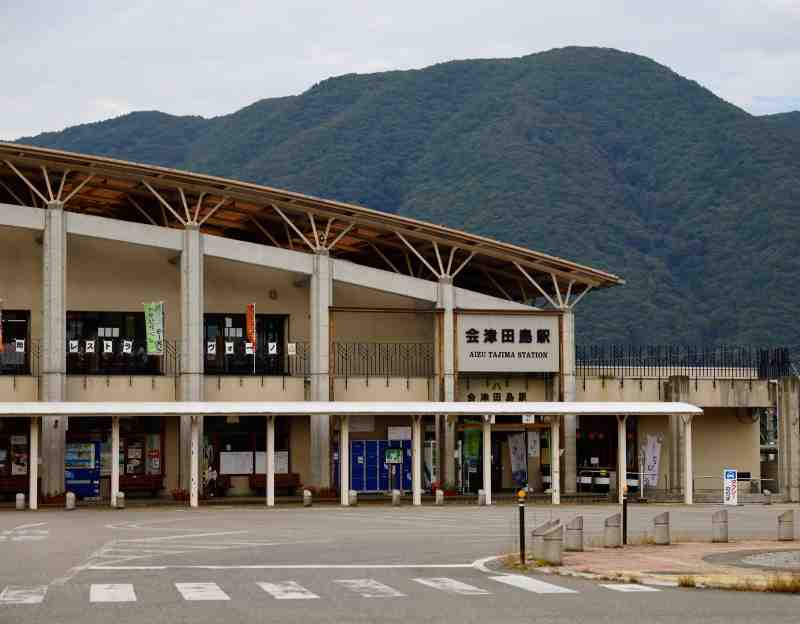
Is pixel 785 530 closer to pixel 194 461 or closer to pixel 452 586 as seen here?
pixel 452 586

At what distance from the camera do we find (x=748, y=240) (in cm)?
14538

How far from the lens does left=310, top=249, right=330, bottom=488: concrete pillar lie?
46594 millimetres

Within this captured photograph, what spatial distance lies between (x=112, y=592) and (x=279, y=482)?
1207 inches

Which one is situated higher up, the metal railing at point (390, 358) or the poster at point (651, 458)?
the metal railing at point (390, 358)

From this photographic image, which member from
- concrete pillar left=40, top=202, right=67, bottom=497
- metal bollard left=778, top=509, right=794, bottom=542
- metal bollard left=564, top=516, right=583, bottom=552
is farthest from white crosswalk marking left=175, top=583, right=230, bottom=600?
concrete pillar left=40, top=202, right=67, bottom=497

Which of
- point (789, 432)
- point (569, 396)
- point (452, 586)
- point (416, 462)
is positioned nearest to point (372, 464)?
point (416, 462)

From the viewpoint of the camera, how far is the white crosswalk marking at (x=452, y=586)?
17.7 metres

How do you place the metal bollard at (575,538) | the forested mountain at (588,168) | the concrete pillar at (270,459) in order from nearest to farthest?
the metal bollard at (575,538) → the concrete pillar at (270,459) → the forested mountain at (588,168)

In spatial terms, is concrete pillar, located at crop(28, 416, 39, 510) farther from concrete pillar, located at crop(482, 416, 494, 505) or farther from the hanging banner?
concrete pillar, located at crop(482, 416, 494, 505)

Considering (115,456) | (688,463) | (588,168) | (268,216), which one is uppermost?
(588,168)

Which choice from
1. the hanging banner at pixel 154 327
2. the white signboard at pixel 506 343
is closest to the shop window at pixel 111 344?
the hanging banner at pixel 154 327

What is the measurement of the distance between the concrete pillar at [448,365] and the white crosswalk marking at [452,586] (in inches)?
1109

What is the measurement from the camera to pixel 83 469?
147ft

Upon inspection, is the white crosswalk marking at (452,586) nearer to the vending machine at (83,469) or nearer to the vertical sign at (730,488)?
the vending machine at (83,469)
